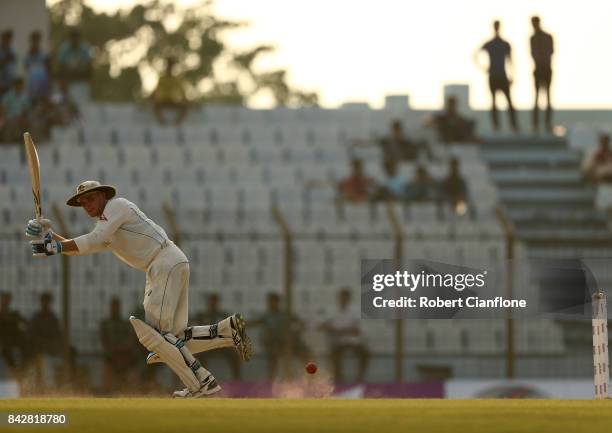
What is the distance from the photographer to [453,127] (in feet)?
91.5

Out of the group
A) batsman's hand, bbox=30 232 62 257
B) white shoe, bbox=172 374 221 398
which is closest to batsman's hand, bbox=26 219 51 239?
batsman's hand, bbox=30 232 62 257

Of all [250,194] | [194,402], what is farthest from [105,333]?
[194,402]

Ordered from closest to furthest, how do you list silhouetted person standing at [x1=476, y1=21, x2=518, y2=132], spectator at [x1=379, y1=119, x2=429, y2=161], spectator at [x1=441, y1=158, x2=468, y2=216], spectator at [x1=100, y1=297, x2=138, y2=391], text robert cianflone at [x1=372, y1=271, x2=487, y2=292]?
text robert cianflone at [x1=372, y1=271, x2=487, y2=292], spectator at [x1=100, y1=297, x2=138, y2=391], silhouetted person standing at [x1=476, y1=21, x2=518, y2=132], spectator at [x1=441, y1=158, x2=468, y2=216], spectator at [x1=379, y1=119, x2=429, y2=161]

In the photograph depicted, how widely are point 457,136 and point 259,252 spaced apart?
19.0 feet

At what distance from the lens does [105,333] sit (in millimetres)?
22344

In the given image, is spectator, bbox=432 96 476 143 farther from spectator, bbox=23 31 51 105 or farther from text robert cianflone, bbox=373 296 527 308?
text robert cianflone, bbox=373 296 527 308

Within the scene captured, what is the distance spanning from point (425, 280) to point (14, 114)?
1190 centimetres

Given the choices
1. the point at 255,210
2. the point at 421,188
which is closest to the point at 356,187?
the point at 421,188

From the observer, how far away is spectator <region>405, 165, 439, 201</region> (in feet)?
83.5

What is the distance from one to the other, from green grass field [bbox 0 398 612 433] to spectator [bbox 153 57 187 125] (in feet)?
50.7

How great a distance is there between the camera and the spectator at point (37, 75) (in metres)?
27.1

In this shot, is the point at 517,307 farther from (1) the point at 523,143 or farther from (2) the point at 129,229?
(1) the point at 523,143

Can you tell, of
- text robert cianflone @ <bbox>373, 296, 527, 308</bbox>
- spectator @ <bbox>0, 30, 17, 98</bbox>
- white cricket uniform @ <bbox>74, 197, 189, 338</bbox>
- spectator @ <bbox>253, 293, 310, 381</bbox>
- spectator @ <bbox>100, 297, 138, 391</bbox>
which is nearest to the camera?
white cricket uniform @ <bbox>74, 197, 189, 338</bbox>
